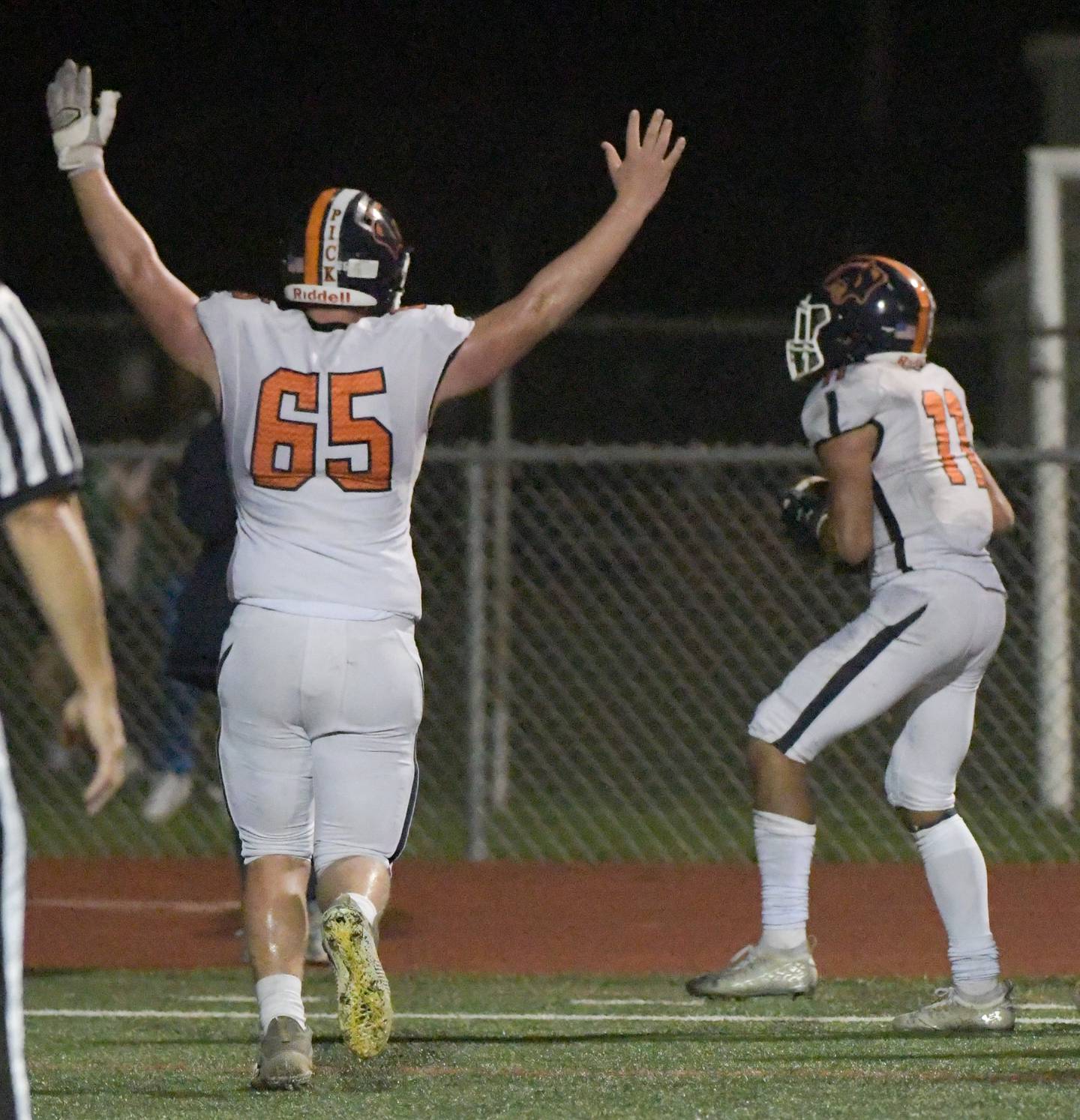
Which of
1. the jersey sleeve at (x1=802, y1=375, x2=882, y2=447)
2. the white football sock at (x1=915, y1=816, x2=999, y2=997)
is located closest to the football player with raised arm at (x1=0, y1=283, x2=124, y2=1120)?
the jersey sleeve at (x1=802, y1=375, x2=882, y2=447)

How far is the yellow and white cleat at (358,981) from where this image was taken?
473cm

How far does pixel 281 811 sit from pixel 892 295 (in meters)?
2.28

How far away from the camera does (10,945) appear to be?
338cm

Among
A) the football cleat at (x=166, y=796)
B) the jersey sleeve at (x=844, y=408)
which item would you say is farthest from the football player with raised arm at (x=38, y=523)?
the football cleat at (x=166, y=796)

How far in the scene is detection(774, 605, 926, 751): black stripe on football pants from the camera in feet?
19.6

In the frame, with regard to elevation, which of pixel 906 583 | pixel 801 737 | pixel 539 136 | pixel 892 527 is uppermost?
pixel 539 136

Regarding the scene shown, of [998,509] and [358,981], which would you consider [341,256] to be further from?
[998,509]

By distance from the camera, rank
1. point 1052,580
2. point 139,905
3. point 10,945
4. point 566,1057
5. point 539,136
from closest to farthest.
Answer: point 10,945 < point 566,1057 < point 139,905 < point 1052,580 < point 539,136

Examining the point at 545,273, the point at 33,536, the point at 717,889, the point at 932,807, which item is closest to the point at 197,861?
the point at 717,889

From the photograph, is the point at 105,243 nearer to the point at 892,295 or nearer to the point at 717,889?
the point at 892,295

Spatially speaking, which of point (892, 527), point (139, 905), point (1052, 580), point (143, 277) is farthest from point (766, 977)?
point (1052, 580)

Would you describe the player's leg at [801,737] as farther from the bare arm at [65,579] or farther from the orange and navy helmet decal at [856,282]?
the bare arm at [65,579]

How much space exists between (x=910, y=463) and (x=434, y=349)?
5.37 ft

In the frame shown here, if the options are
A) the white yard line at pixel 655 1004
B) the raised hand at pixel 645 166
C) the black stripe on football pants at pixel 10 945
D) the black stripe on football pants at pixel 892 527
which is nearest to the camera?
the black stripe on football pants at pixel 10 945
